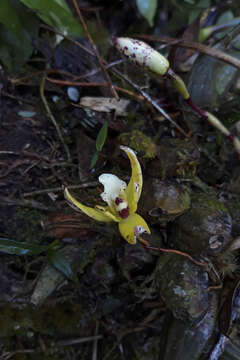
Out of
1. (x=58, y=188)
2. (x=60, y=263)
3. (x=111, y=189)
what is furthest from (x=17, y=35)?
(x=60, y=263)

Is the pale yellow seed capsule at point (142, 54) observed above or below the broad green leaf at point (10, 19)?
above

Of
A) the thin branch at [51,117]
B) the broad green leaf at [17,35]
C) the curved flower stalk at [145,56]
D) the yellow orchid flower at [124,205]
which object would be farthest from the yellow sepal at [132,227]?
the broad green leaf at [17,35]

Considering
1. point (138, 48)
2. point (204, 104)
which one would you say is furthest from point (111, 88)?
point (204, 104)

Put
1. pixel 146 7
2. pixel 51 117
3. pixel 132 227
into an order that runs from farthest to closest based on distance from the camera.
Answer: pixel 146 7
pixel 51 117
pixel 132 227

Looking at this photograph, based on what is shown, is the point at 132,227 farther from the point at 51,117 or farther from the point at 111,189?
the point at 51,117

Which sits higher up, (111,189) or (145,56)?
(145,56)

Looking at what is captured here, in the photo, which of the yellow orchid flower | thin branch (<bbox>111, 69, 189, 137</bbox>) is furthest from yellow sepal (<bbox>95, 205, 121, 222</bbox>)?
thin branch (<bbox>111, 69, 189, 137</bbox>)

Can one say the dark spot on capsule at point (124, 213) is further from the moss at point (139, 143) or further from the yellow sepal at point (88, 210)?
the moss at point (139, 143)

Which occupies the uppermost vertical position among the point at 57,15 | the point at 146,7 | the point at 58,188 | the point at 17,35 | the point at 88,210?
the point at 146,7
